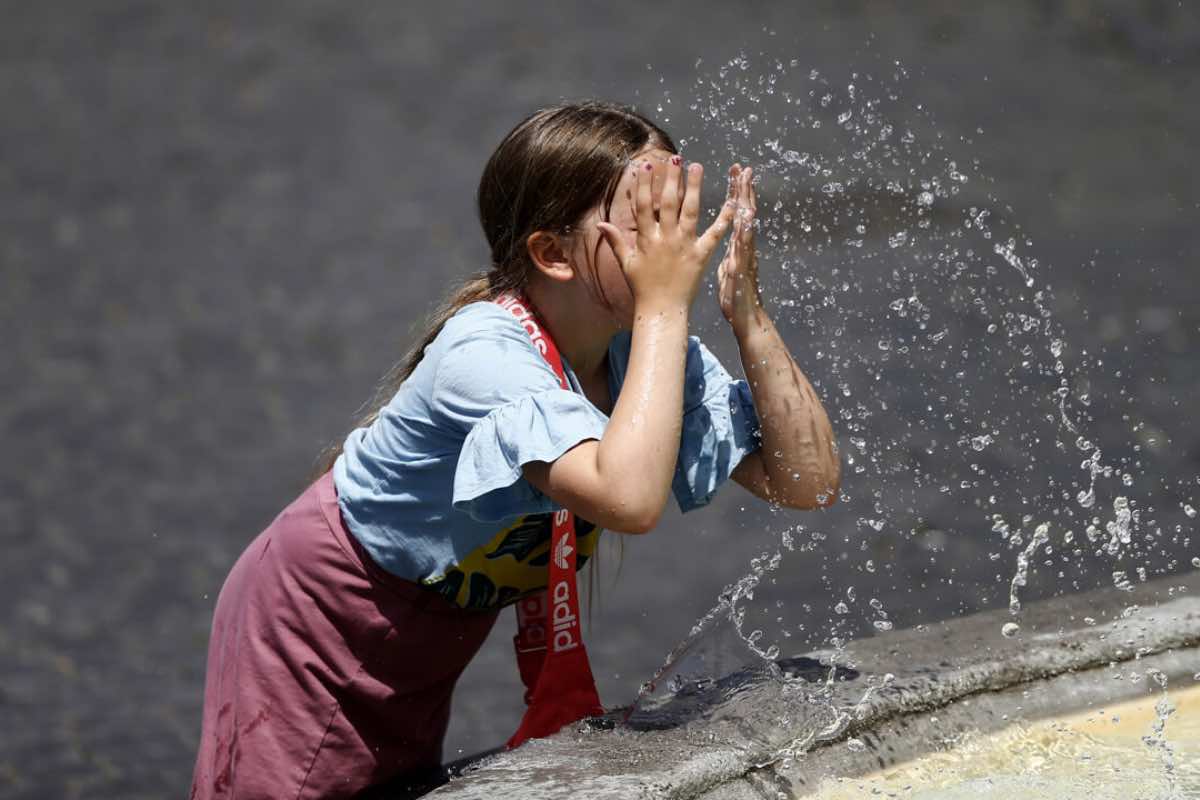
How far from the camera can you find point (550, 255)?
1.62 m

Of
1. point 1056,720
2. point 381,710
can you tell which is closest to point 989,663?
point 1056,720

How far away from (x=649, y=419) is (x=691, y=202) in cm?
26

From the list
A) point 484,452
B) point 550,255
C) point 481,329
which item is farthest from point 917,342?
point 484,452

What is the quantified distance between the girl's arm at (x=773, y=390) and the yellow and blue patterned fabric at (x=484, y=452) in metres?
0.07

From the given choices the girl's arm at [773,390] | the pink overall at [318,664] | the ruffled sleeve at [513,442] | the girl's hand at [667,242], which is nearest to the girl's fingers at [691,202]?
the girl's hand at [667,242]

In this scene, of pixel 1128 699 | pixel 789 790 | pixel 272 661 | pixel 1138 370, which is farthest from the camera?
pixel 1138 370

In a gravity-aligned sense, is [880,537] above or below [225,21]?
below

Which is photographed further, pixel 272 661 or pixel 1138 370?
pixel 1138 370

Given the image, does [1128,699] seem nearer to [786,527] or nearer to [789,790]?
[789,790]

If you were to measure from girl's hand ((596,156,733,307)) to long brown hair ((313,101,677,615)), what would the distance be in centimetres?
6

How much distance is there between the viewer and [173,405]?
4.51 meters

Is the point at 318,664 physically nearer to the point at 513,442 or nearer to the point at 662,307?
the point at 513,442

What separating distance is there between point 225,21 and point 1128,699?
405 centimetres

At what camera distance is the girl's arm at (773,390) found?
1660mm
